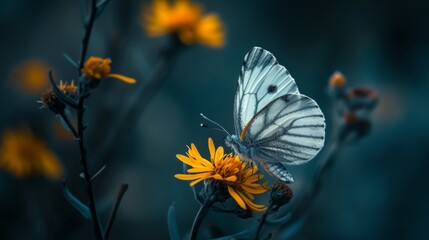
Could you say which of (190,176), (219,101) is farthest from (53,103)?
(219,101)

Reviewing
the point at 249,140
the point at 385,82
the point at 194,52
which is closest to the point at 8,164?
the point at 249,140

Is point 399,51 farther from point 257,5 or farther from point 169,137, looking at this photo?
point 169,137

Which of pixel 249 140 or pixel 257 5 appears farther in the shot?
pixel 257 5

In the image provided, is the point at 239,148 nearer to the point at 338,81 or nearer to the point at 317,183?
the point at 317,183

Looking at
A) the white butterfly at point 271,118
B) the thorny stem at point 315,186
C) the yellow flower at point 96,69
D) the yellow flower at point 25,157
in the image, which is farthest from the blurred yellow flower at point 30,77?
the yellow flower at point 96,69

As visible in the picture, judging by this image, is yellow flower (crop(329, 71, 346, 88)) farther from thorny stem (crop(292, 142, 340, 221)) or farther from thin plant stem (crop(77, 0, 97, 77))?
thin plant stem (crop(77, 0, 97, 77))

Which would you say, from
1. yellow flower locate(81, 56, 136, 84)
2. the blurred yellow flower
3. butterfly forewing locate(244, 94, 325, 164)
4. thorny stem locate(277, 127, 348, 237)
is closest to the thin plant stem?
yellow flower locate(81, 56, 136, 84)
